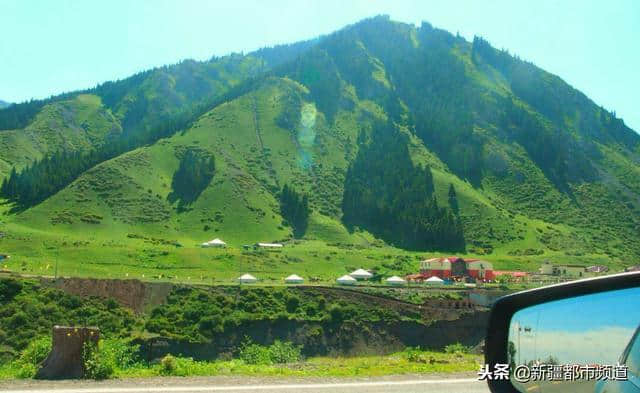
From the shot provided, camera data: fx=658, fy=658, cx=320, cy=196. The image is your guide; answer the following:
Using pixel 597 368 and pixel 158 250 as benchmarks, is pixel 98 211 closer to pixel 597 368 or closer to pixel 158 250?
pixel 158 250

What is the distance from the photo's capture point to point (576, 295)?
147 inches

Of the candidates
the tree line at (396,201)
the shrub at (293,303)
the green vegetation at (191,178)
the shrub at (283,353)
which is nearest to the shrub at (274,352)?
the shrub at (283,353)

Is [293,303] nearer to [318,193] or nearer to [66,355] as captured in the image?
[66,355]

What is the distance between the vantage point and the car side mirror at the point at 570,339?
3449 mm

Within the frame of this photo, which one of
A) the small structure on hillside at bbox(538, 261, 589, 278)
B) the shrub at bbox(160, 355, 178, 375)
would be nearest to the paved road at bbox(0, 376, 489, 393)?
the shrub at bbox(160, 355, 178, 375)

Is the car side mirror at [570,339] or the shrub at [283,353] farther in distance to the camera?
the shrub at [283,353]

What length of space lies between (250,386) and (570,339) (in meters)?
9.30

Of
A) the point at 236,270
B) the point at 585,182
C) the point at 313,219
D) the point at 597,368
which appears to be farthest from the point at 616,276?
the point at 585,182

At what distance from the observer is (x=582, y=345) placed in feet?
11.8

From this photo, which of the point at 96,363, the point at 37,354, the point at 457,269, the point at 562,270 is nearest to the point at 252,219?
the point at 457,269

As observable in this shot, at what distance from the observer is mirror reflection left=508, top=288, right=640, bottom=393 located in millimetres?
3432

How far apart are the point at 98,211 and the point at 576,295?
423ft

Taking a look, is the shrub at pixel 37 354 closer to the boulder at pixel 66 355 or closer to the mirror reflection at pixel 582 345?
the boulder at pixel 66 355

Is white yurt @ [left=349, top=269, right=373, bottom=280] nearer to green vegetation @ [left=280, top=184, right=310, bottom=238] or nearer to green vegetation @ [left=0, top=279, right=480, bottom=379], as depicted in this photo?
green vegetation @ [left=0, top=279, right=480, bottom=379]
